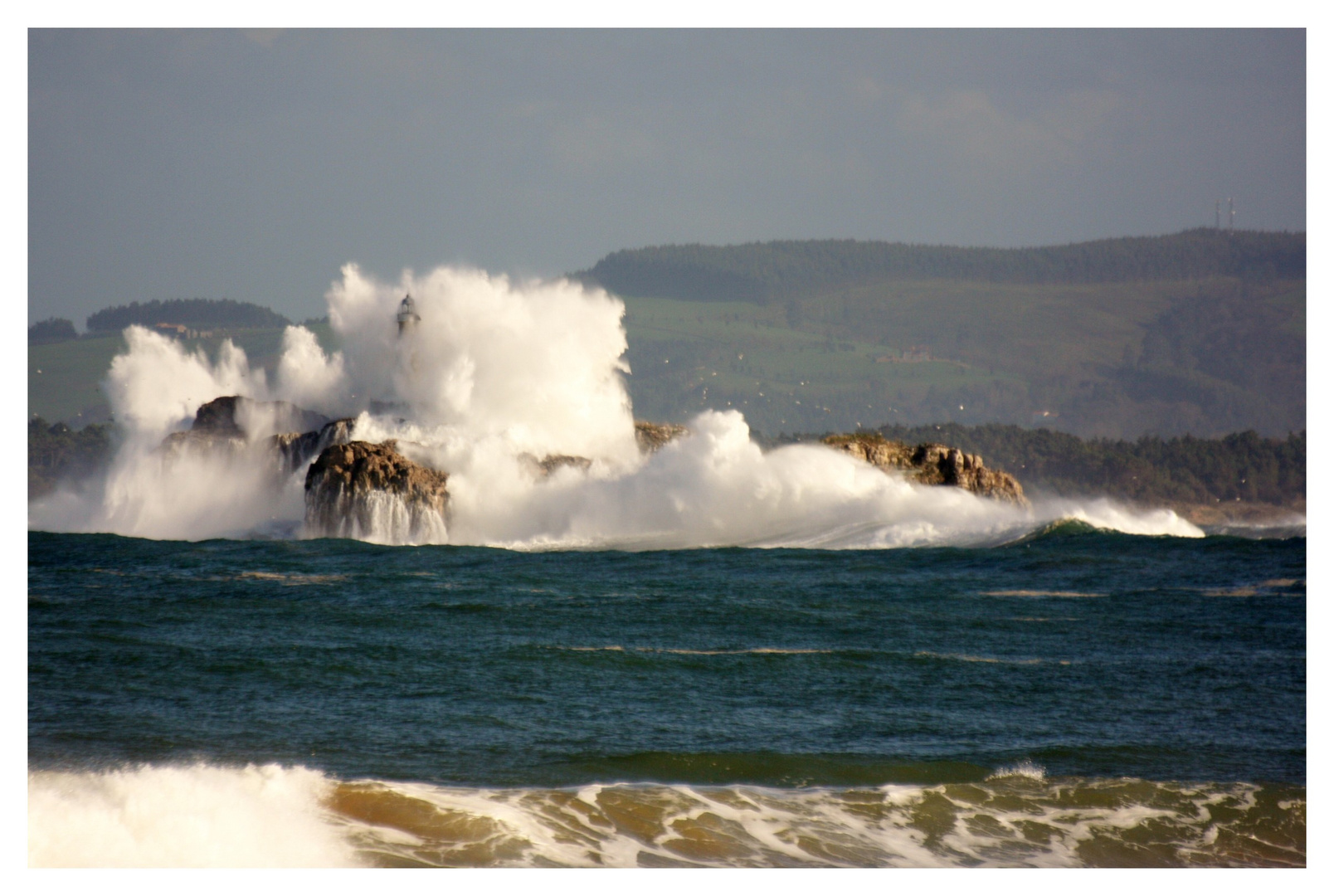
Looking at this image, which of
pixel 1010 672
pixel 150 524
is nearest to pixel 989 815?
pixel 1010 672

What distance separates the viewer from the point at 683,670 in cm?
1449

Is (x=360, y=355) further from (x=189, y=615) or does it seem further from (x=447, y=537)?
(x=189, y=615)

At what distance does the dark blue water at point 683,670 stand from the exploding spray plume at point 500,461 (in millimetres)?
8373

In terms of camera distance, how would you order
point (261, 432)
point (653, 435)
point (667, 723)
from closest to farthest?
1. point (667, 723)
2. point (261, 432)
3. point (653, 435)

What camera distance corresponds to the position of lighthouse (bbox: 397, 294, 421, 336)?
142 ft

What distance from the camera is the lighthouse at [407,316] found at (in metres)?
43.3

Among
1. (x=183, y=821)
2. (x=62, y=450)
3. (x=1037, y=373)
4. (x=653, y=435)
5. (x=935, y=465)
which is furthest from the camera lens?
(x=1037, y=373)

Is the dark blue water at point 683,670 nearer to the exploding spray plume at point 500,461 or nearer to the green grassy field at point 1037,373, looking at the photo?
the exploding spray plume at point 500,461

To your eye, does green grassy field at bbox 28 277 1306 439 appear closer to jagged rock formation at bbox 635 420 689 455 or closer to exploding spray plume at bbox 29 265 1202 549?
exploding spray plume at bbox 29 265 1202 549

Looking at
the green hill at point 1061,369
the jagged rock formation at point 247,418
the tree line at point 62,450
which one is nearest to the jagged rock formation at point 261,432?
the jagged rock formation at point 247,418

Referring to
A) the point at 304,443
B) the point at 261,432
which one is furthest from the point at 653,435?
the point at 261,432

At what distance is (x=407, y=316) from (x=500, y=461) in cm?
1020

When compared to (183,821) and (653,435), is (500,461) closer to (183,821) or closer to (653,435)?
(653,435)

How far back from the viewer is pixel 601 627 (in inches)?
687
